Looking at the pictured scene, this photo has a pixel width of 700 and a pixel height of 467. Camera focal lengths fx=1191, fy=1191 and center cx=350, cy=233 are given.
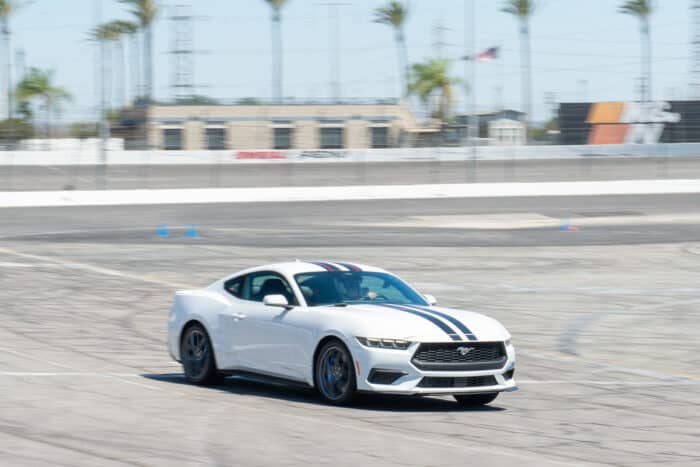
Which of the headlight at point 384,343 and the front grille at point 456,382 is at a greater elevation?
the headlight at point 384,343

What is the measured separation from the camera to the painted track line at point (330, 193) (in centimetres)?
4247

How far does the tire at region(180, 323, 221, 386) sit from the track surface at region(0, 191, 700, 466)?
17 cm

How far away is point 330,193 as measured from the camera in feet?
151

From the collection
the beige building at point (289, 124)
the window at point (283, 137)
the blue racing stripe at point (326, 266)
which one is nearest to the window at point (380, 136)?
the beige building at point (289, 124)

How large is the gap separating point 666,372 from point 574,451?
4991mm

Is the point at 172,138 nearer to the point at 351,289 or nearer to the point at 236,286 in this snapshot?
the point at 236,286

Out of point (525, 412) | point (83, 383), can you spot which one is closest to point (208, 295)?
point (83, 383)

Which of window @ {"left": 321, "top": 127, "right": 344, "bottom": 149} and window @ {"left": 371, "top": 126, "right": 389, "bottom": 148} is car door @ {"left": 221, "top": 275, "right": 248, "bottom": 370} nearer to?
window @ {"left": 321, "top": 127, "right": 344, "bottom": 149}

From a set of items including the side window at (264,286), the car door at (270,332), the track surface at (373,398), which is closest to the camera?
the track surface at (373,398)

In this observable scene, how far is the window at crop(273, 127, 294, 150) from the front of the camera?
69.5 m

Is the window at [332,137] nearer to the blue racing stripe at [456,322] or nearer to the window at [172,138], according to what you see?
the window at [172,138]

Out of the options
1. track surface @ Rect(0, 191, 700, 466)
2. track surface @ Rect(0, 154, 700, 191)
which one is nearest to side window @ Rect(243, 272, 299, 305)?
track surface @ Rect(0, 191, 700, 466)

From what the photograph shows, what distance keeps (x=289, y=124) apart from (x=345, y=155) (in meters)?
8.20

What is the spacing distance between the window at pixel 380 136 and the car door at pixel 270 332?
6490cm
